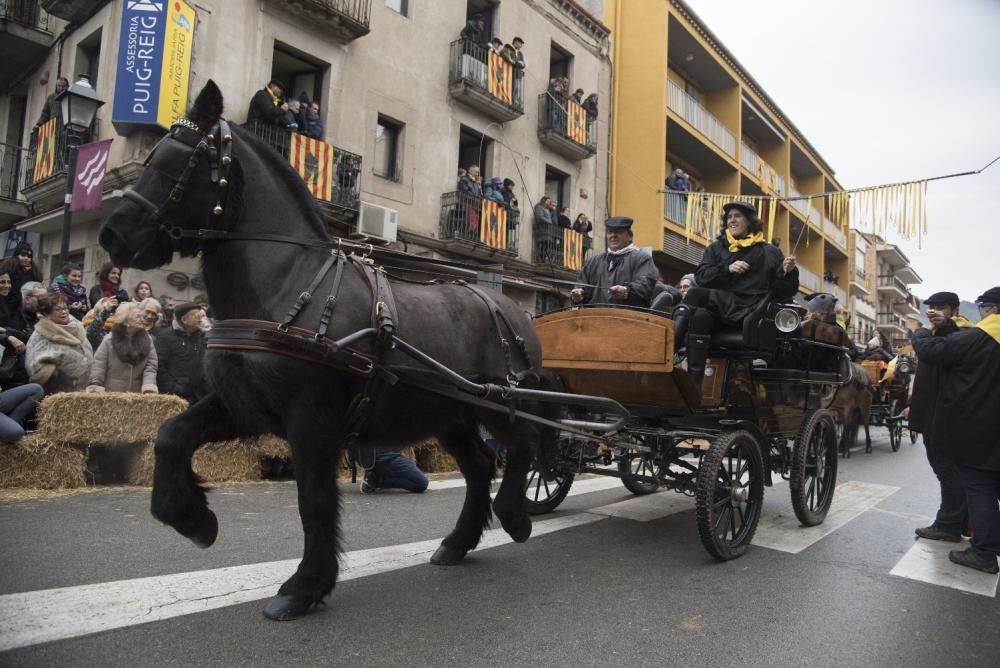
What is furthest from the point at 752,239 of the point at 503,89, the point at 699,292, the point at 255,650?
the point at 503,89

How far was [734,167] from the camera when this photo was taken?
22812 millimetres

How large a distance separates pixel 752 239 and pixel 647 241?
14.3 meters

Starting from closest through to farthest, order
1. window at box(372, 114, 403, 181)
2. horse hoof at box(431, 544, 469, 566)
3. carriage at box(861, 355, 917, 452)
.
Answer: horse hoof at box(431, 544, 469, 566), carriage at box(861, 355, 917, 452), window at box(372, 114, 403, 181)

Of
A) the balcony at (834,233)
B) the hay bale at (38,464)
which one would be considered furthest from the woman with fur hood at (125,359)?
the balcony at (834,233)

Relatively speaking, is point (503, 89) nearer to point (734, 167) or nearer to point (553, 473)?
point (734, 167)

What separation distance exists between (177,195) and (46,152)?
12.8 m

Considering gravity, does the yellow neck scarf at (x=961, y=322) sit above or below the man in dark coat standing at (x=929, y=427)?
above

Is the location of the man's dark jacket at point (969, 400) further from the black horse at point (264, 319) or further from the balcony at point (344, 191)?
the balcony at point (344, 191)

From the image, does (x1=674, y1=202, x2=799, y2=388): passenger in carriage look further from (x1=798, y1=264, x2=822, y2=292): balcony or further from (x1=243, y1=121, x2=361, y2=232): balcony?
(x1=798, y1=264, x2=822, y2=292): balcony

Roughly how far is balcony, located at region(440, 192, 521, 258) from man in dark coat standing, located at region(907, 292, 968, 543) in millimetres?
10452

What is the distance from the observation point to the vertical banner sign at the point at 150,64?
10.2 m

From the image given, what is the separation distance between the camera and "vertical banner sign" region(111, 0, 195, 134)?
10.2m

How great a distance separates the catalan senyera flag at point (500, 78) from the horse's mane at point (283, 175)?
13.1m

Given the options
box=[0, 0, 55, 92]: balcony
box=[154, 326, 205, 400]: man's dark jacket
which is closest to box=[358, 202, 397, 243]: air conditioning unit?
box=[154, 326, 205, 400]: man's dark jacket
